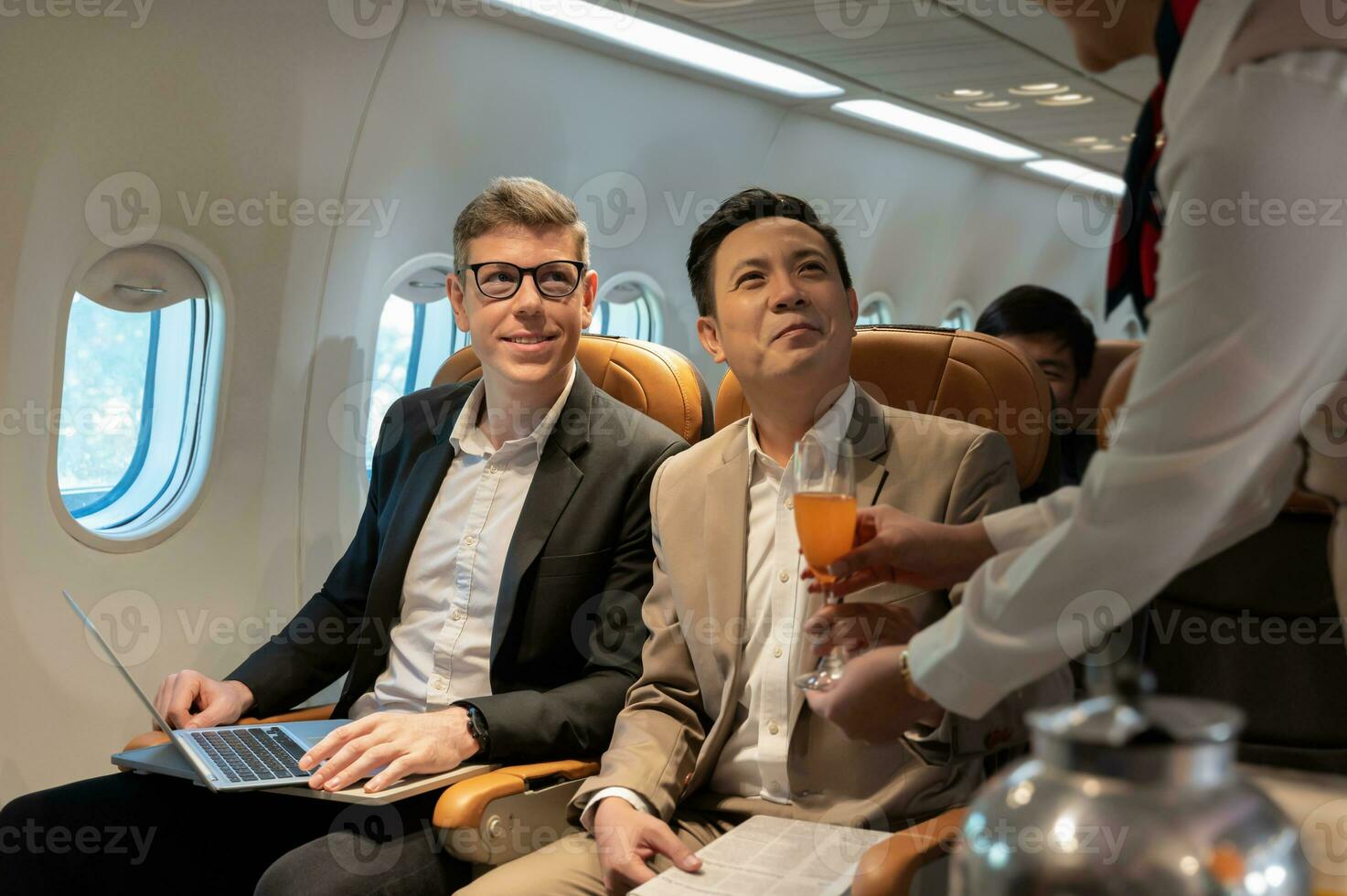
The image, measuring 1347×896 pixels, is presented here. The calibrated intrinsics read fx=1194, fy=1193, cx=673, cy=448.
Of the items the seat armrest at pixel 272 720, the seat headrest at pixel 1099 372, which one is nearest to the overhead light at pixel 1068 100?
the seat headrest at pixel 1099 372

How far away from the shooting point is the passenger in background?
1.11m

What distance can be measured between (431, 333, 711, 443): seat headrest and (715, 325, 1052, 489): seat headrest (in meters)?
0.57

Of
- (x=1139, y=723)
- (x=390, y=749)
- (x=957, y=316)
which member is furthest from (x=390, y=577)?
(x=957, y=316)

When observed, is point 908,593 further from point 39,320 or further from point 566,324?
point 39,320

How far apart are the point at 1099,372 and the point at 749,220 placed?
1.06m

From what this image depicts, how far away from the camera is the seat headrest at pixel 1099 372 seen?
3.44ft

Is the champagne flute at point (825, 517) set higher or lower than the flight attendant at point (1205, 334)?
lower

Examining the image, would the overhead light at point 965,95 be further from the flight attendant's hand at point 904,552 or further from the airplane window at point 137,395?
the airplane window at point 137,395

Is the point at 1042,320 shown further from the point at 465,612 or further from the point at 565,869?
the point at 465,612

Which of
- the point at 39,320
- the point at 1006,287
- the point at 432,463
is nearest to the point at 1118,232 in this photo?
the point at 1006,287

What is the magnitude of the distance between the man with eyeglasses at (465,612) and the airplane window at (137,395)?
1364mm

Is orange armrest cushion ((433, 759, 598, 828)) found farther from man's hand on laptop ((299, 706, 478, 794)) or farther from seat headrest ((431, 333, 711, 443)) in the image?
seat headrest ((431, 333, 711, 443))

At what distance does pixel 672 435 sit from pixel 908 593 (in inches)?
59.0

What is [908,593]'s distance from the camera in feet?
4.27
